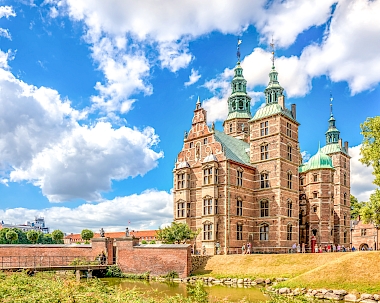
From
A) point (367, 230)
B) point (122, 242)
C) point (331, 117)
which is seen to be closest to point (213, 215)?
point (122, 242)

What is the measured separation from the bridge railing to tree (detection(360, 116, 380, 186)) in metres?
25.0

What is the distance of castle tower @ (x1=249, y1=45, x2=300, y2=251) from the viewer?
4012 cm

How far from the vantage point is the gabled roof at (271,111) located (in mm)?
41750

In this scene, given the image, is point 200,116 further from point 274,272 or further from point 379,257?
point 379,257

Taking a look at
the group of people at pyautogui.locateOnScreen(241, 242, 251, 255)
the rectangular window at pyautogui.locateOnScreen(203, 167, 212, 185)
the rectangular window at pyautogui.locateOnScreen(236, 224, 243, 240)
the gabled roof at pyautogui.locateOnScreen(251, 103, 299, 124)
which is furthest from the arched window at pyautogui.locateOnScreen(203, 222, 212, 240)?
the gabled roof at pyautogui.locateOnScreen(251, 103, 299, 124)

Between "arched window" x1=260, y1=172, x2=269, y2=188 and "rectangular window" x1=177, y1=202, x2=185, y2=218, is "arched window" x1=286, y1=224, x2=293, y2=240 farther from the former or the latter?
"rectangular window" x1=177, y1=202, x2=185, y2=218

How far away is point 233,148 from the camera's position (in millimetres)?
43750

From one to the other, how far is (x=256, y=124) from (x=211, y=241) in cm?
1400

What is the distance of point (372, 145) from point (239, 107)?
28854mm

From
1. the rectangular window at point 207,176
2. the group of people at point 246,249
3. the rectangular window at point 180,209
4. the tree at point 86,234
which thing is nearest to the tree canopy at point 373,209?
the group of people at point 246,249

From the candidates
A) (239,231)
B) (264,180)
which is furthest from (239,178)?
(239,231)

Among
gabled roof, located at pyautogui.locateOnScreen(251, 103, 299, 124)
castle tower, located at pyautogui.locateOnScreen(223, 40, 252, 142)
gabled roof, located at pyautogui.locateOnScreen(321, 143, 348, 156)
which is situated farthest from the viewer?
gabled roof, located at pyautogui.locateOnScreen(321, 143, 348, 156)

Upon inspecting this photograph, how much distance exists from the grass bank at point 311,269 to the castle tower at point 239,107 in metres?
23.3

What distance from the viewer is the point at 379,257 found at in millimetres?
25922
